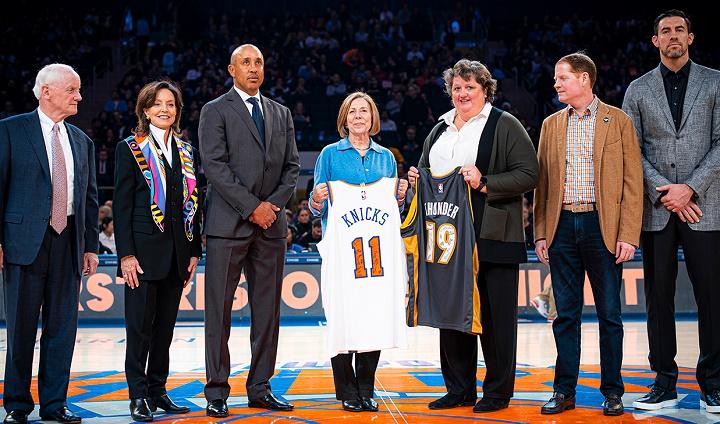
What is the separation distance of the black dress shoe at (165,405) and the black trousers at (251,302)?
0.69 ft

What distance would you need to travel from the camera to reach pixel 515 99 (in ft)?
66.5

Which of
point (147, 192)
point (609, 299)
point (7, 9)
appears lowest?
point (609, 299)

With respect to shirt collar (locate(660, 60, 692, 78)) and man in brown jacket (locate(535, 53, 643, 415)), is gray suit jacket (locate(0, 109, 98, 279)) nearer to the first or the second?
man in brown jacket (locate(535, 53, 643, 415))

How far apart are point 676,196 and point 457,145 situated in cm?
140

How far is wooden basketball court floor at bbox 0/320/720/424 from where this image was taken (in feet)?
15.5

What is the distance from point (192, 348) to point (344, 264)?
365 centimetres

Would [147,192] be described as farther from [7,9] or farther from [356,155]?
[7,9]

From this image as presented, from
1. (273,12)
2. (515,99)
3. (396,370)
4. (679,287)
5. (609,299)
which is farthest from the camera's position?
(273,12)

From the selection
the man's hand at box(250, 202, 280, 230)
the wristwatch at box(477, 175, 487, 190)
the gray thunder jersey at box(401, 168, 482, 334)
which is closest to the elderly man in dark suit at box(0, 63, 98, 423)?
the man's hand at box(250, 202, 280, 230)

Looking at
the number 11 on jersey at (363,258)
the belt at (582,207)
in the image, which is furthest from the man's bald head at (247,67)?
the belt at (582,207)

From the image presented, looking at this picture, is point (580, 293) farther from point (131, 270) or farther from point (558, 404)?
point (131, 270)

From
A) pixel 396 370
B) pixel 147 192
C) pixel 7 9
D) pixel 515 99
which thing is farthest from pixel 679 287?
pixel 7 9

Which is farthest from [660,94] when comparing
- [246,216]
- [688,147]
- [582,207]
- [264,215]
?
[246,216]

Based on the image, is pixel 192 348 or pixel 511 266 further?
pixel 192 348
